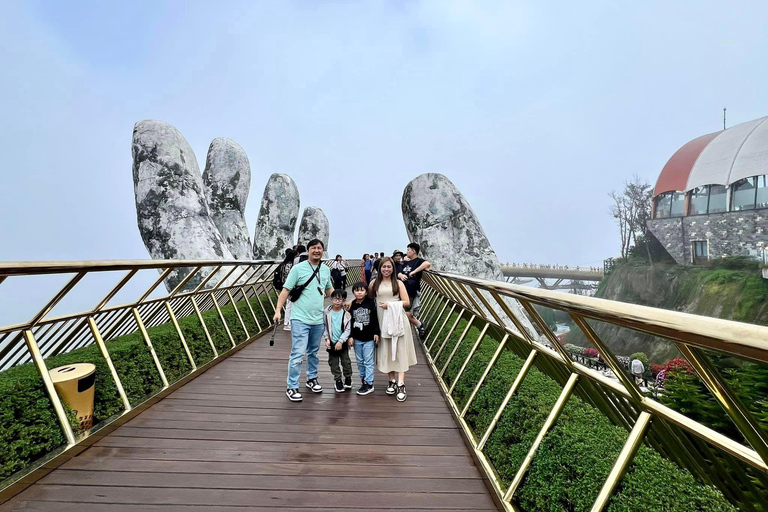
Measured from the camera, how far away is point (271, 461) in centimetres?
286

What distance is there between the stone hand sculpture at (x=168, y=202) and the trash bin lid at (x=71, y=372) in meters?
12.0

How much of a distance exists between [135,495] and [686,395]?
3311 millimetres

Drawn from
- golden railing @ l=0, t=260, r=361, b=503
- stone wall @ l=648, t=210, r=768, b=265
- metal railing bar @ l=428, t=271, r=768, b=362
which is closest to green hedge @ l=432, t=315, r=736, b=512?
metal railing bar @ l=428, t=271, r=768, b=362

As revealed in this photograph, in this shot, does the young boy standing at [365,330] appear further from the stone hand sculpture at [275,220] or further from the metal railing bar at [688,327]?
the stone hand sculpture at [275,220]

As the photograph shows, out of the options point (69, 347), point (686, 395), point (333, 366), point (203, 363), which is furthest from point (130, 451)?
point (686, 395)

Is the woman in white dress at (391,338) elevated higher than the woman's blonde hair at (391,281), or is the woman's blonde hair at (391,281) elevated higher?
the woman's blonde hair at (391,281)

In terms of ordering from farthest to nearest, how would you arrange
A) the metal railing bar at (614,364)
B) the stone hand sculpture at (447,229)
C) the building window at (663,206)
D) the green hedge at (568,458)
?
the building window at (663,206) < the stone hand sculpture at (447,229) < the metal railing bar at (614,364) < the green hedge at (568,458)

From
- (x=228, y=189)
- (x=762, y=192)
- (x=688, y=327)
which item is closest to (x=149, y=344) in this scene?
(x=688, y=327)

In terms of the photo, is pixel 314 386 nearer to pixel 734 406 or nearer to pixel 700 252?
pixel 734 406

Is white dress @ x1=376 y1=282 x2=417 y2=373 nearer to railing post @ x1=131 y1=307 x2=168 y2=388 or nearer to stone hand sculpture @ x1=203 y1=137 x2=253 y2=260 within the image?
railing post @ x1=131 y1=307 x2=168 y2=388

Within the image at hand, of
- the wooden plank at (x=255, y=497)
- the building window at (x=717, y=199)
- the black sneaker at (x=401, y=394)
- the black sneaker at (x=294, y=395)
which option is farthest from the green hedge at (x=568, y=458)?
the building window at (x=717, y=199)

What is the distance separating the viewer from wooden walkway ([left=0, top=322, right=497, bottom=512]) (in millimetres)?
2381

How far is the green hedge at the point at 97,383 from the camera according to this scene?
258 centimetres

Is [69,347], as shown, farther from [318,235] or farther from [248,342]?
[318,235]
